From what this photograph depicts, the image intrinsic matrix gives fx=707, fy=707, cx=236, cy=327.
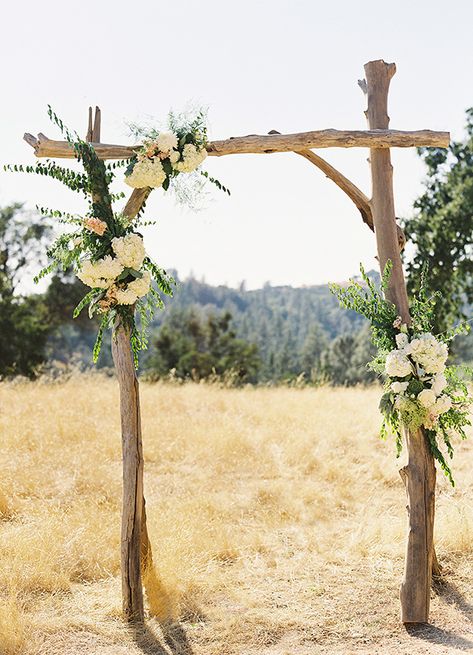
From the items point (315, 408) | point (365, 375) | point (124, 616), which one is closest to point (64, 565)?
point (124, 616)

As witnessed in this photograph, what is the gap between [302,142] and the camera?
16.9ft

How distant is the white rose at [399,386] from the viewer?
186 inches

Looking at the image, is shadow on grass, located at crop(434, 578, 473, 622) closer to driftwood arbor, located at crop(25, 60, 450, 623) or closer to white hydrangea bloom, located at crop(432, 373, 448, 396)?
driftwood arbor, located at crop(25, 60, 450, 623)

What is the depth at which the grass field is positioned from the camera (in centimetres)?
457

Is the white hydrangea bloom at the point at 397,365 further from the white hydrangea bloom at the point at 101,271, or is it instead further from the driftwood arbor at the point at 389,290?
the white hydrangea bloom at the point at 101,271

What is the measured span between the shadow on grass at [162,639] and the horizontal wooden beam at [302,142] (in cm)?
323

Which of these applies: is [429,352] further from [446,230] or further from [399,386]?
[446,230]

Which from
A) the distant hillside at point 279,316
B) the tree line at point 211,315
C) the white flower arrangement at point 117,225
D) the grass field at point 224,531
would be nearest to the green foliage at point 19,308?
the tree line at point 211,315

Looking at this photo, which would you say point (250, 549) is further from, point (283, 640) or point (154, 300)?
point (154, 300)

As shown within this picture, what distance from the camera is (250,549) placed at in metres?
6.16

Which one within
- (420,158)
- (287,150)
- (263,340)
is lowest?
(263,340)

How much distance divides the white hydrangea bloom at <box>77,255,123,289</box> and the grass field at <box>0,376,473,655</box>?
2.16 metres

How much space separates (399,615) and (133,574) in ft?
5.96

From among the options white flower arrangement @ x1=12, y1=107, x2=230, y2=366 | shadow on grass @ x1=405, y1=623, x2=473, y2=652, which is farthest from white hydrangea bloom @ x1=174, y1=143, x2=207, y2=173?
shadow on grass @ x1=405, y1=623, x2=473, y2=652
